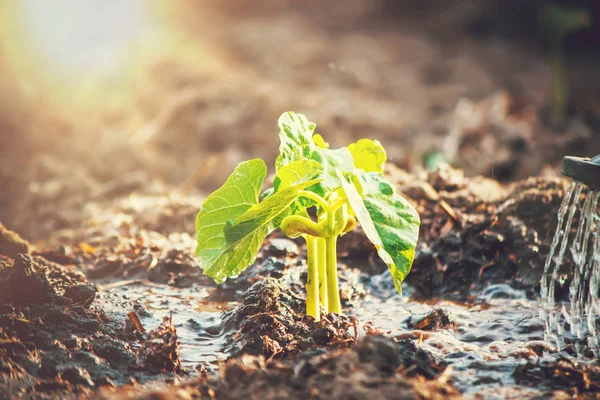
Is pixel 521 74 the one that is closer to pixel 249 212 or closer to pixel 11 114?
pixel 11 114

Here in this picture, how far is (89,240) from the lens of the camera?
Answer: 11.1 ft

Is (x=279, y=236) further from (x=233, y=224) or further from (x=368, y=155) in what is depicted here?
(x=233, y=224)

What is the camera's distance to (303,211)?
2.10 meters

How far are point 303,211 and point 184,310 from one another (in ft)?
2.49

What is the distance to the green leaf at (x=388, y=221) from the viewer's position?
183 cm

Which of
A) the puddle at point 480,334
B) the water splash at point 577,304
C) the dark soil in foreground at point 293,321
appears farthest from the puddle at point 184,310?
the water splash at point 577,304

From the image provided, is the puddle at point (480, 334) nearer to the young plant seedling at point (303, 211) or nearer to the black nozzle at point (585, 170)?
the young plant seedling at point (303, 211)

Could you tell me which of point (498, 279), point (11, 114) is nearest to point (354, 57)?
point (11, 114)

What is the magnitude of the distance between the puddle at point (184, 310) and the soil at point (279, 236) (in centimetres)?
1

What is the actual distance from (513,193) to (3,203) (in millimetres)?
3894

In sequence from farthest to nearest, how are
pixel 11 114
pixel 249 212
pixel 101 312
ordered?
pixel 11 114 < pixel 101 312 < pixel 249 212

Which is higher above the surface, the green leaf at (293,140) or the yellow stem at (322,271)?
the green leaf at (293,140)

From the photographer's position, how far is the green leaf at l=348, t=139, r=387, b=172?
2166 mm

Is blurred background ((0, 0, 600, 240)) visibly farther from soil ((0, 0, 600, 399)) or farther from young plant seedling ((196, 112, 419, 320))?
young plant seedling ((196, 112, 419, 320))
